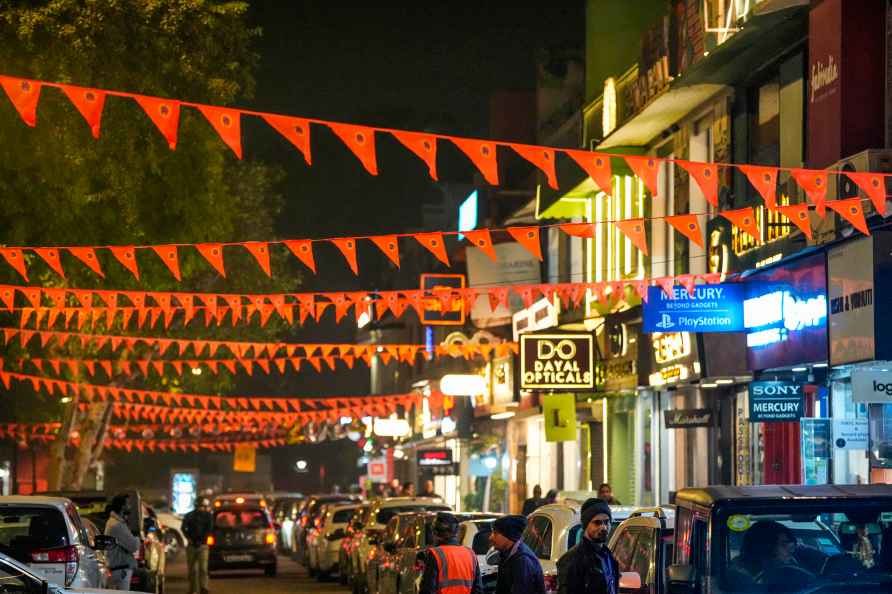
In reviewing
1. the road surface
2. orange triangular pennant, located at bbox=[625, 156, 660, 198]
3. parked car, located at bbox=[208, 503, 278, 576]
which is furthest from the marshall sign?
orange triangular pennant, located at bbox=[625, 156, 660, 198]

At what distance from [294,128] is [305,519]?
82.6ft

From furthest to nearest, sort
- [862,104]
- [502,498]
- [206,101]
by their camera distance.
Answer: [502,498]
[206,101]
[862,104]

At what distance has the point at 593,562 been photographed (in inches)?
393

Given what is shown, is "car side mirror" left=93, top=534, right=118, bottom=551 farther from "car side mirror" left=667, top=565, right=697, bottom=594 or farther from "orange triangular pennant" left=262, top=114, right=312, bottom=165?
"car side mirror" left=667, top=565, right=697, bottom=594

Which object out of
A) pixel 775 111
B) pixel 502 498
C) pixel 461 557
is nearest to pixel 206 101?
pixel 775 111

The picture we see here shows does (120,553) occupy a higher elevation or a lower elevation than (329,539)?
higher

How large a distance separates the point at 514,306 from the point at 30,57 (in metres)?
21.2

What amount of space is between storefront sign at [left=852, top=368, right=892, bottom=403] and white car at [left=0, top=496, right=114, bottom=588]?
8397 millimetres

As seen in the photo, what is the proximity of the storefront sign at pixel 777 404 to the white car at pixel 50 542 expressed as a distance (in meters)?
10.2

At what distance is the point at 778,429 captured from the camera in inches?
960

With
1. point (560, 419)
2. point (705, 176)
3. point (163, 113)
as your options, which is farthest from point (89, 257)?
point (560, 419)

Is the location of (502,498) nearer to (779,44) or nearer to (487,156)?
(779,44)

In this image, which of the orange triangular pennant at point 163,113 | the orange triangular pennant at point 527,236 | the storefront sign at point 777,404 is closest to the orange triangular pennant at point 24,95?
the orange triangular pennant at point 163,113

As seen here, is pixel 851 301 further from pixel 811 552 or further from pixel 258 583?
pixel 258 583
